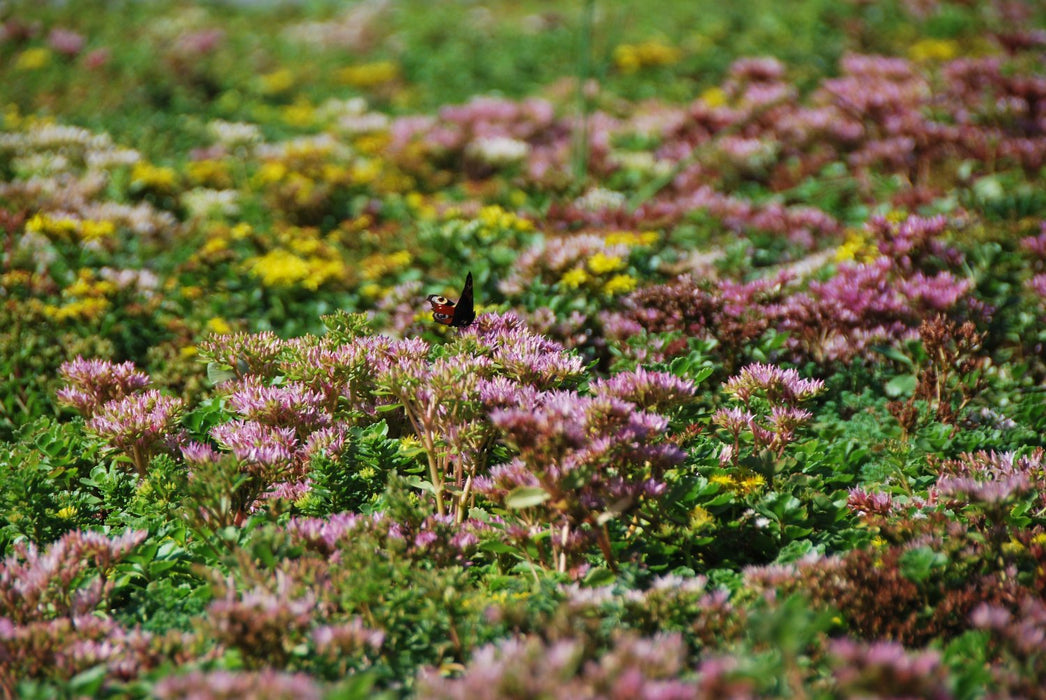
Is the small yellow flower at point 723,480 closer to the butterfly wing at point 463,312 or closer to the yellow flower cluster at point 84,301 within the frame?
the butterfly wing at point 463,312

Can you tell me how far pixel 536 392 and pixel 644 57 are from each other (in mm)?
8796

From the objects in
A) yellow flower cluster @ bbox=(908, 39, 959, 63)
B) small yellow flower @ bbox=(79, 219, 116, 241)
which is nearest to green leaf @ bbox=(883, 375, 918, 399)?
small yellow flower @ bbox=(79, 219, 116, 241)

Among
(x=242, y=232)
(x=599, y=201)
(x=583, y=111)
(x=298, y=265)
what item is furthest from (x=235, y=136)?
(x=599, y=201)

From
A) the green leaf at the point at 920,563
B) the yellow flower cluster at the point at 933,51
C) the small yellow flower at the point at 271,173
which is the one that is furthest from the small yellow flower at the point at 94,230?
the yellow flower cluster at the point at 933,51

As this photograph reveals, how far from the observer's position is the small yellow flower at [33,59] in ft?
35.8

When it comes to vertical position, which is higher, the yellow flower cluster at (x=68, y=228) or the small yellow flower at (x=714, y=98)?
the small yellow flower at (x=714, y=98)

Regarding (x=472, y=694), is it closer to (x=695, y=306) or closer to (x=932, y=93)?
(x=695, y=306)

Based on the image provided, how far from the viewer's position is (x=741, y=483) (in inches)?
143

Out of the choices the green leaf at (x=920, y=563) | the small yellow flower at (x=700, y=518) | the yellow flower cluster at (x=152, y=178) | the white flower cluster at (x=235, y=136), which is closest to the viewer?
the green leaf at (x=920, y=563)

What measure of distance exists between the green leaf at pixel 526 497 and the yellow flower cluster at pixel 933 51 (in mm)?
9286

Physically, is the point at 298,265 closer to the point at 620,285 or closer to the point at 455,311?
the point at 455,311

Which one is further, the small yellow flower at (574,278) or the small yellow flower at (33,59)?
the small yellow flower at (33,59)

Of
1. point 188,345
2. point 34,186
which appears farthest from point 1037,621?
point 34,186

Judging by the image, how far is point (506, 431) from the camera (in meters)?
3.05
